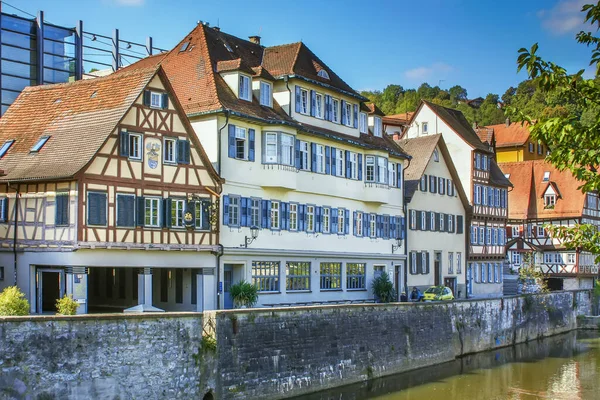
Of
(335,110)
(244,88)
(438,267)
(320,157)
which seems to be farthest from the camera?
(438,267)

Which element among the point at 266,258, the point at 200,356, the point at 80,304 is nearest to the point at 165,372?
the point at 200,356

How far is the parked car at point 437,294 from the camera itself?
46.4 m

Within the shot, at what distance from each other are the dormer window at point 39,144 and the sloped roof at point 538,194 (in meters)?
48.9

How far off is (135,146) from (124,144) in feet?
2.22

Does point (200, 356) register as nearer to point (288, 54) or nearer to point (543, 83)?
point (543, 83)

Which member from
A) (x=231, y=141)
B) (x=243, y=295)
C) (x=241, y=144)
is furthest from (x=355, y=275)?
(x=231, y=141)

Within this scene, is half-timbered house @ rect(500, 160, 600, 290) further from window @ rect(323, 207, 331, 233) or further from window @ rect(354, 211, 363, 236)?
window @ rect(323, 207, 331, 233)

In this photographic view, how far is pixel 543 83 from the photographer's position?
997cm

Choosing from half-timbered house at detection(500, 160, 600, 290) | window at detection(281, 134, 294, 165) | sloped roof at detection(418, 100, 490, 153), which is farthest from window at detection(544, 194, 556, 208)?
window at detection(281, 134, 294, 165)

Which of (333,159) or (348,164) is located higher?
(333,159)

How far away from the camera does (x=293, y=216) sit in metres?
38.4

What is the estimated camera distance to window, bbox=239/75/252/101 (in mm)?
36000

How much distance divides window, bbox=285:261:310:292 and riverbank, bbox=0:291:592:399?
5198 mm

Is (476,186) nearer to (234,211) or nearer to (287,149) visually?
(287,149)
